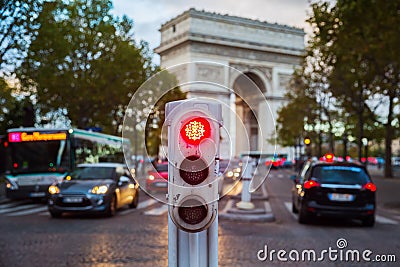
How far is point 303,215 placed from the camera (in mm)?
13359

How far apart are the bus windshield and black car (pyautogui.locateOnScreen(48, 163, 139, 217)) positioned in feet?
14.4

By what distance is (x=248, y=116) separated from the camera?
3.91 meters

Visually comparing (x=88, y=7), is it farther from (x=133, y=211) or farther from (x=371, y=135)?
(x=371, y=135)

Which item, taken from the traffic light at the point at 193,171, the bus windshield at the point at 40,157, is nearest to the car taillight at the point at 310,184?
the traffic light at the point at 193,171

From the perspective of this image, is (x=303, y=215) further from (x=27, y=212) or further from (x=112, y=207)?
(x=27, y=212)


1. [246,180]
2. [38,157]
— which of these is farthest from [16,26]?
[246,180]

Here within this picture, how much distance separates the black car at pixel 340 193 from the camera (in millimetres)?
12883

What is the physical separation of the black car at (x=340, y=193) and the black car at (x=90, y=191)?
12.9 ft

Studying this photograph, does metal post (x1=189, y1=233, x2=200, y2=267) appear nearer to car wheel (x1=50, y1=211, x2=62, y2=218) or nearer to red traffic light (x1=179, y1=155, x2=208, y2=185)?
red traffic light (x1=179, y1=155, x2=208, y2=185)

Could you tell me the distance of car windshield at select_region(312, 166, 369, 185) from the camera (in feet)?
42.9

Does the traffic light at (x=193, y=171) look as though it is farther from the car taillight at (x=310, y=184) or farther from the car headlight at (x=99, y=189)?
the car headlight at (x=99, y=189)

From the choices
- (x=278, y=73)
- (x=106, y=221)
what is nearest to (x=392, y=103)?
(x=278, y=73)

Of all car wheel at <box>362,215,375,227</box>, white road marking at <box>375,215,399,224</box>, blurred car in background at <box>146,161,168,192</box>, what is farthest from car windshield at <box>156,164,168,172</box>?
white road marking at <box>375,215,399,224</box>

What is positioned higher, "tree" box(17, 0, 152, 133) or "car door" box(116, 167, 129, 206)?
"tree" box(17, 0, 152, 133)
